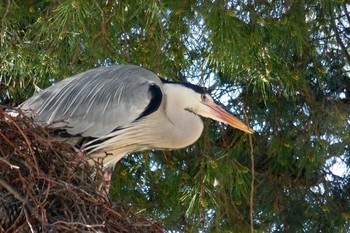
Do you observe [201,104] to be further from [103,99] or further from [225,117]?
[103,99]

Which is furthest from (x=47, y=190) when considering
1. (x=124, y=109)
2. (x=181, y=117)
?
(x=181, y=117)

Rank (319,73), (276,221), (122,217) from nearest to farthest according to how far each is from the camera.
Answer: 1. (122,217)
2. (319,73)
3. (276,221)

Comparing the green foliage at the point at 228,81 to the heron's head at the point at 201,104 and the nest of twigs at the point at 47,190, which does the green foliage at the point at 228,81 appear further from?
the nest of twigs at the point at 47,190

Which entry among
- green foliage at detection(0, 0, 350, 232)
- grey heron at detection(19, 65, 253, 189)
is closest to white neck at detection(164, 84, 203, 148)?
grey heron at detection(19, 65, 253, 189)

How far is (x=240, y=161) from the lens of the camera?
511 cm

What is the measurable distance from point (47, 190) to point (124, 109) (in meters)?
1.13

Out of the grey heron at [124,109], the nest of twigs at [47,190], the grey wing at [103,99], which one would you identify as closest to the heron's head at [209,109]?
the grey heron at [124,109]

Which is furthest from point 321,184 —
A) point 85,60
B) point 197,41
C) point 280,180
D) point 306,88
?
point 85,60

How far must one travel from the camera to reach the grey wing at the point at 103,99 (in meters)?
4.07

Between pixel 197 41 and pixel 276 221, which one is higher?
pixel 197 41

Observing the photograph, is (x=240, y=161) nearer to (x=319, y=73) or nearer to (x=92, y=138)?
(x=319, y=73)

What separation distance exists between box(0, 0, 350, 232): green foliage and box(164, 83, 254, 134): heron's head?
0.66 feet

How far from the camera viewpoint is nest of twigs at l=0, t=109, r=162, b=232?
300 centimetres

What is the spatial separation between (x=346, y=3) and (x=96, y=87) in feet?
4.79
